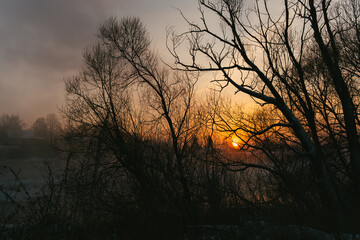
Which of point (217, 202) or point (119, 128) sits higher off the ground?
→ point (119, 128)

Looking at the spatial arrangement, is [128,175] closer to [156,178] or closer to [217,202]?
[156,178]

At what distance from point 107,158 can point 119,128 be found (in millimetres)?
1211

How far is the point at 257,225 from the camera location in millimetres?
5441

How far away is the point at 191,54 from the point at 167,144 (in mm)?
3415

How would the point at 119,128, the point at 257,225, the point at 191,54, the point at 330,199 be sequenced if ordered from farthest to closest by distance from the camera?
the point at 119,128, the point at 191,54, the point at 330,199, the point at 257,225

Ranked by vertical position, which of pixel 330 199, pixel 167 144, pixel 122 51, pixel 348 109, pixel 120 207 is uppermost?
pixel 122 51

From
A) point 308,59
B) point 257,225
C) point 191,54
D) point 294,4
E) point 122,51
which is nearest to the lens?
point 257,225

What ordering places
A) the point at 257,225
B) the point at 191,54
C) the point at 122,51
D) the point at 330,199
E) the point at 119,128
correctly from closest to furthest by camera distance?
the point at 257,225
the point at 330,199
the point at 191,54
the point at 119,128
the point at 122,51

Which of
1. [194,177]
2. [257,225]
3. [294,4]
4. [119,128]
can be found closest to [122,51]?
[119,128]

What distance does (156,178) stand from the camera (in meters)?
7.09

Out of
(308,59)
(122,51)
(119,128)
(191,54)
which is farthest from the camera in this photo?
(308,59)

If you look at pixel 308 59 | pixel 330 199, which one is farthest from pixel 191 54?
pixel 308 59

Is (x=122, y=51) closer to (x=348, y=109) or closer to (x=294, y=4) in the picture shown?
(x=294, y=4)

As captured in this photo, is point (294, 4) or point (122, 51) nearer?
point (294, 4)
